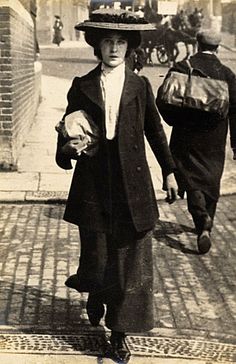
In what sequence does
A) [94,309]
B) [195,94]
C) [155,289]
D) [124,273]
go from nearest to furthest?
[124,273]
[94,309]
[155,289]
[195,94]

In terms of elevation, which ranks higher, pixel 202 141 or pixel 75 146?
pixel 75 146

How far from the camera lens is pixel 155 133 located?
428 cm

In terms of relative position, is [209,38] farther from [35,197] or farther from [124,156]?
[35,197]

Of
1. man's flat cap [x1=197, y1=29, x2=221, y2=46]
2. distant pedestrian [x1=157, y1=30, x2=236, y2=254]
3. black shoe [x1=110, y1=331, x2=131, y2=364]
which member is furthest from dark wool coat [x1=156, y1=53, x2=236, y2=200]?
black shoe [x1=110, y1=331, x2=131, y2=364]

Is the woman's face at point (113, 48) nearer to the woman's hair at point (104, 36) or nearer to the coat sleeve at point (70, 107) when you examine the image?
the woman's hair at point (104, 36)

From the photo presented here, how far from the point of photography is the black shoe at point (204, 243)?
21.2 ft

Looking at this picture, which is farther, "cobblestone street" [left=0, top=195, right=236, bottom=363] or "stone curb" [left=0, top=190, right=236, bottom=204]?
"stone curb" [left=0, top=190, right=236, bottom=204]

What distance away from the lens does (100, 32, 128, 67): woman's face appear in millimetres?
4039

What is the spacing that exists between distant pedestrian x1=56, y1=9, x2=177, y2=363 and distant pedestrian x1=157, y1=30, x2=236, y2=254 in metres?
2.16

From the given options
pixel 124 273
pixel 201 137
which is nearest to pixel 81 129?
pixel 124 273

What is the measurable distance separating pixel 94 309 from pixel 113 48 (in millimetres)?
1537

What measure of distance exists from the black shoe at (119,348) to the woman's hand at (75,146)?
102 cm

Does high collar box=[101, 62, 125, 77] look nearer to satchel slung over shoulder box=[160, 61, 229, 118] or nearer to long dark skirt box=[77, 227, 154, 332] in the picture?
long dark skirt box=[77, 227, 154, 332]

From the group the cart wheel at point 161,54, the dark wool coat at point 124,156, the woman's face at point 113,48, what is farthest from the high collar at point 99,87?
the cart wheel at point 161,54
